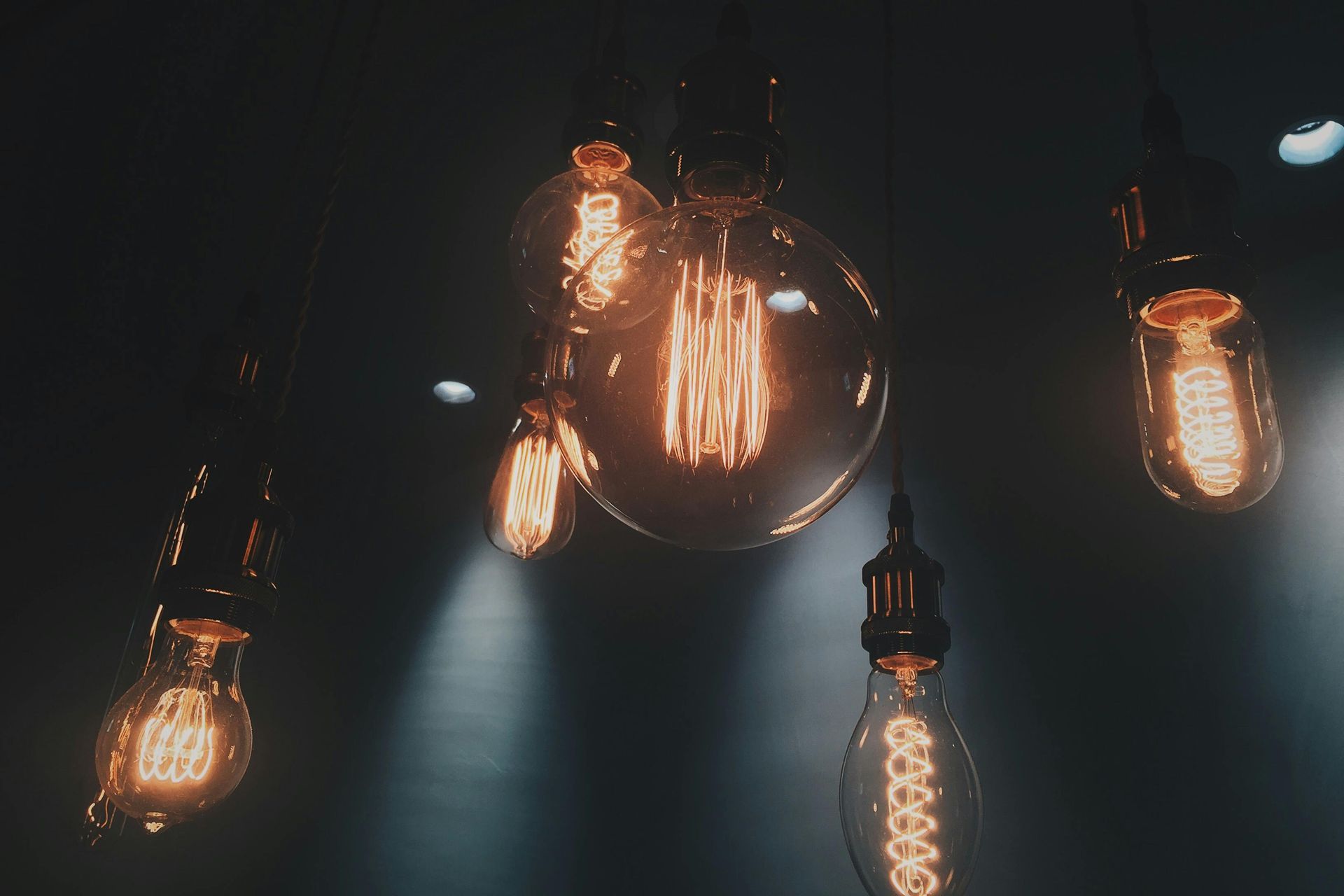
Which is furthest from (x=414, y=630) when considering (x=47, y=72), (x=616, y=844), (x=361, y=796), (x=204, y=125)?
(x=47, y=72)

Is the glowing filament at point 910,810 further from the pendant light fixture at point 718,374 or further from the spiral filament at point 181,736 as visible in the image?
the spiral filament at point 181,736

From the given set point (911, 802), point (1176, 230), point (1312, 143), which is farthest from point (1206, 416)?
point (1312, 143)

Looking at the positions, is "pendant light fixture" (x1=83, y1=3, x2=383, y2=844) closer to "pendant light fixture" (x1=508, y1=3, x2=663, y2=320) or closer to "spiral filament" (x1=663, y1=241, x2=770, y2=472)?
"pendant light fixture" (x1=508, y1=3, x2=663, y2=320)

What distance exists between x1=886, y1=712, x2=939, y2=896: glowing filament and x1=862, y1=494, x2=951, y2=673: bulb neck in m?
0.06

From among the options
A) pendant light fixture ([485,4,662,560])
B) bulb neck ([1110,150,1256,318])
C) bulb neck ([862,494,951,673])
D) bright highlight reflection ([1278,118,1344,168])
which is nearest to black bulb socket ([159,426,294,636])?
pendant light fixture ([485,4,662,560])

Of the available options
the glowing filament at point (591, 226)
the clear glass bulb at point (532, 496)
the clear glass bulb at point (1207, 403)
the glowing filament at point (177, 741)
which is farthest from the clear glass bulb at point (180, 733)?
the clear glass bulb at point (1207, 403)

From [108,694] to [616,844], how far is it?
4.16 ft

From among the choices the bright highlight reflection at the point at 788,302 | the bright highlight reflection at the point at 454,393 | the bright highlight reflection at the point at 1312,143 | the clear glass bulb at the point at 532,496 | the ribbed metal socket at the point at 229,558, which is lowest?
the ribbed metal socket at the point at 229,558

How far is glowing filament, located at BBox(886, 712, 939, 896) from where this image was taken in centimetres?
76

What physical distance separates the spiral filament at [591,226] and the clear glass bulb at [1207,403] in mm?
494

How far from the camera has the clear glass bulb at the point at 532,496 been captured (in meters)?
1.12

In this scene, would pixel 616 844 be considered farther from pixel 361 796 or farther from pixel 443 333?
pixel 443 333

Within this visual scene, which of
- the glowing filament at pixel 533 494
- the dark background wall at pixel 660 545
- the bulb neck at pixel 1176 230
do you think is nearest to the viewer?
the bulb neck at pixel 1176 230

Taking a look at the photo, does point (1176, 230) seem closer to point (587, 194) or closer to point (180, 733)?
point (587, 194)
